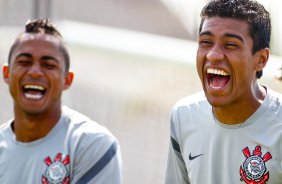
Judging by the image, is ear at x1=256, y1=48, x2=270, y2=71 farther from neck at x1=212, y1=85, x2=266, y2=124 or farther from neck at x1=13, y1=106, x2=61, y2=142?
neck at x1=13, y1=106, x2=61, y2=142

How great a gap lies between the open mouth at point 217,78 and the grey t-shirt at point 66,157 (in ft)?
2.24

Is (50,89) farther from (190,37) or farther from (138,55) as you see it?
(190,37)

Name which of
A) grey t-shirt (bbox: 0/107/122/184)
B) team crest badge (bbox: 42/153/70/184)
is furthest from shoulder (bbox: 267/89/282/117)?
team crest badge (bbox: 42/153/70/184)

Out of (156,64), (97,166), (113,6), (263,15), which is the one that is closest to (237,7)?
(263,15)

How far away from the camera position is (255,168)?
4.27 meters

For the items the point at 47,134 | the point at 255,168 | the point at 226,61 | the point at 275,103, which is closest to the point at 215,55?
the point at 226,61

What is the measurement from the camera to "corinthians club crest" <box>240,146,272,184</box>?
4250 mm

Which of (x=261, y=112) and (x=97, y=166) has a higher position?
(x=261, y=112)

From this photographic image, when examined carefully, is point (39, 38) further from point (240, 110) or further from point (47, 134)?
point (240, 110)

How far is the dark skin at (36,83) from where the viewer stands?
467 cm

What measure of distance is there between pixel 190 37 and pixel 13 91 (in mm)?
3997

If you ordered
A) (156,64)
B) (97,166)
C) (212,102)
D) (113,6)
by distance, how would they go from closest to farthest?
(212,102), (97,166), (156,64), (113,6)

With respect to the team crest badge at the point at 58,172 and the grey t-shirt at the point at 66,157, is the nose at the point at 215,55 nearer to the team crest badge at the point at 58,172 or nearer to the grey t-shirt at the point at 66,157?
the grey t-shirt at the point at 66,157

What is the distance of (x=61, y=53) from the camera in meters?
4.76
